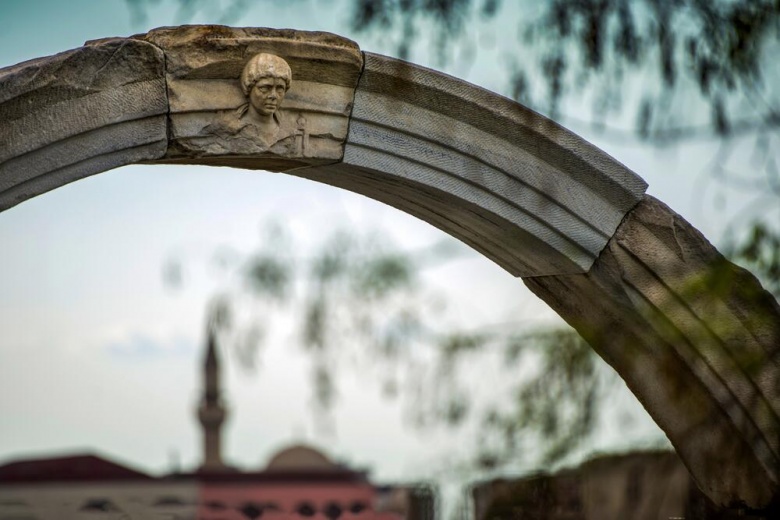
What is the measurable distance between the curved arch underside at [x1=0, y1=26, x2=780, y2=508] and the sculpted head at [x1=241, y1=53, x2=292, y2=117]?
45mm

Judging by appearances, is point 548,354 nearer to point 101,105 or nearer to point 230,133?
point 230,133

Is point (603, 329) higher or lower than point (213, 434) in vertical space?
lower

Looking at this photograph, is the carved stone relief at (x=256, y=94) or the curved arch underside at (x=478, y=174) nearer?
the curved arch underside at (x=478, y=174)

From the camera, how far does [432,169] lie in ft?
12.1

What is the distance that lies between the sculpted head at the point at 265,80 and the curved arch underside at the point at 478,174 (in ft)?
0.15

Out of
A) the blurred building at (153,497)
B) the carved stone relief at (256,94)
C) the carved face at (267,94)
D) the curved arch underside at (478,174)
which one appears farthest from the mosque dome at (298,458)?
the carved face at (267,94)

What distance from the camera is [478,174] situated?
375cm

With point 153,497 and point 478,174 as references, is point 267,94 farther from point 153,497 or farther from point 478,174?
point 153,497

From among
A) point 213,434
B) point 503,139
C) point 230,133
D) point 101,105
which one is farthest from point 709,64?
point 213,434

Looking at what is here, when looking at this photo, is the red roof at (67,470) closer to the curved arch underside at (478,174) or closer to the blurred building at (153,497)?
the blurred building at (153,497)

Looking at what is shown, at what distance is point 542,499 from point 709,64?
2579 mm

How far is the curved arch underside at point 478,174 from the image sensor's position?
329 centimetres

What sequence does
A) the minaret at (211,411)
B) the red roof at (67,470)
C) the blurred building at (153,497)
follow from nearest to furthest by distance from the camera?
the blurred building at (153,497) < the red roof at (67,470) < the minaret at (211,411)

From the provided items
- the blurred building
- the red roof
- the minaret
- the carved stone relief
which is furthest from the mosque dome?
the carved stone relief
